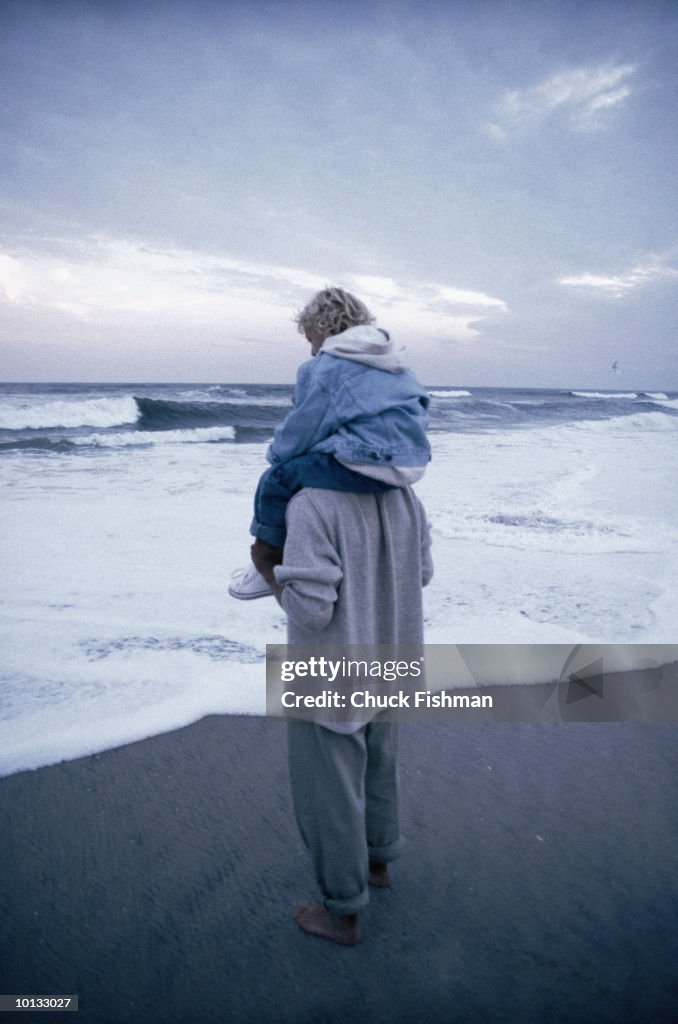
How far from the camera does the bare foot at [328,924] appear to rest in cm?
178

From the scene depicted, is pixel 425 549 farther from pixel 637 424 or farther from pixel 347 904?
pixel 637 424

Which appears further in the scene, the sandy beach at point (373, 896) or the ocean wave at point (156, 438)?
the ocean wave at point (156, 438)

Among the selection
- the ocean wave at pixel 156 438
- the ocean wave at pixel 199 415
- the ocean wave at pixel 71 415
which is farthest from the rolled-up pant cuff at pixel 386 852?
the ocean wave at pixel 199 415

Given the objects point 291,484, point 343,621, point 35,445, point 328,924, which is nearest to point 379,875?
point 328,924

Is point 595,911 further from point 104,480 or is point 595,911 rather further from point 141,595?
point 104,480

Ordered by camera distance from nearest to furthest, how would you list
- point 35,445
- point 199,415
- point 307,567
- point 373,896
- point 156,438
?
point 307,567 < point 373,896 < point 35,445 < point 156,438 < point 199,415

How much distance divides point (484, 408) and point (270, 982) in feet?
105

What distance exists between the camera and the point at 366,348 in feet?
5.08

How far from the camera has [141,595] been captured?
4.41 metres

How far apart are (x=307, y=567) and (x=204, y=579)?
341cm

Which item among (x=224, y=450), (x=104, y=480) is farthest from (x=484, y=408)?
(x=104, y=480)

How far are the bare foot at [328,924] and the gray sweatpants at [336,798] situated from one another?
69 mm

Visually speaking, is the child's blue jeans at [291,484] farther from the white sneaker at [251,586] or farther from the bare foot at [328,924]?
the bare foot at [328,924]

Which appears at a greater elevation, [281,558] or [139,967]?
[281,558]
